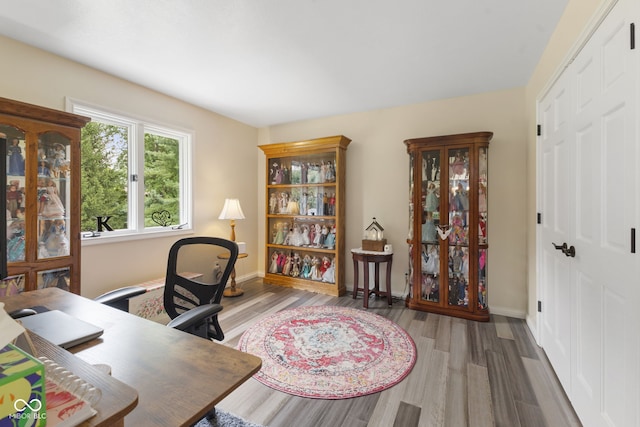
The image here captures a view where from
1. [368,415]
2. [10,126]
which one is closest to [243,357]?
[368,415]

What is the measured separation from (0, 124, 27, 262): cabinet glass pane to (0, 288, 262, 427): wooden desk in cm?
133

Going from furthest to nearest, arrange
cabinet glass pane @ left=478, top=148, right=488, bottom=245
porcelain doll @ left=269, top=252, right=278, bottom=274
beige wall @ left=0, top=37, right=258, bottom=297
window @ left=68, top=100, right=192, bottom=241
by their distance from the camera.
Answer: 1. porcelain doll @ left=269, top=252, right=278, bottom=274
2. cabinet glass pane @ left=478, top=148, right=488, bottom=245
3. window @ left=68, top=100, right=192, bottom=241
4. beige wall @ left=0, top=37, right=258, bottom=297

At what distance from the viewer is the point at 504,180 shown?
3.08 meters

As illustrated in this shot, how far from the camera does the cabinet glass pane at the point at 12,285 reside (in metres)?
1.92

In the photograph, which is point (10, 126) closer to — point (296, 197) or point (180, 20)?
point (180, 20)

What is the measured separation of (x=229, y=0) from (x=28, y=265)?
2.28 metres

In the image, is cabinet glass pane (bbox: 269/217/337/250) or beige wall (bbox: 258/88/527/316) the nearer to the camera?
beige wall (bbox: 258/88/527/316)

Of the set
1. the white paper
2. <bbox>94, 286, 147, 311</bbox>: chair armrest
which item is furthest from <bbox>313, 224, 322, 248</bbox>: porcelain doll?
the white paper

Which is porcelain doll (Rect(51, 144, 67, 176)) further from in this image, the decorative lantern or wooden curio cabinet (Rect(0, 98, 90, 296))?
the decorative lantern

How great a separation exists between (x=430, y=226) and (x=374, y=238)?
708 mm

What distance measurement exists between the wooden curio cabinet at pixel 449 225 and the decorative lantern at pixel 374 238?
1.19 ft

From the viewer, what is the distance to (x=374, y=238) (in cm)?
361

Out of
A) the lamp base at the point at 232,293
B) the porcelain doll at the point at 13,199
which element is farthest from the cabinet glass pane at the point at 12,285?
the lamp base at the point at 232,293

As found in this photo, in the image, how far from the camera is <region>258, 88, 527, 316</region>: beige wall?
120 inches
